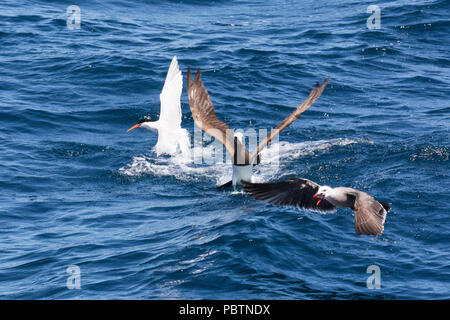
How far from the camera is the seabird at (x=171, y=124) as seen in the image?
16.5 meters

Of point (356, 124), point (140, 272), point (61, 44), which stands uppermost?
point (61, 44)

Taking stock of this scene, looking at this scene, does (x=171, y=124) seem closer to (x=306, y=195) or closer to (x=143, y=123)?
(x=143, y=123)

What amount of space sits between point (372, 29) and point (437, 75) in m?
4.17

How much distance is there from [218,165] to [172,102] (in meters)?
1.95

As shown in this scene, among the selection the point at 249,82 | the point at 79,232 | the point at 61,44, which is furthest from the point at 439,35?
the point at 79,232

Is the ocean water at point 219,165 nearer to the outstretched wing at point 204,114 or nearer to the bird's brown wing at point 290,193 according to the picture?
the bird's brown wing at point 290,193

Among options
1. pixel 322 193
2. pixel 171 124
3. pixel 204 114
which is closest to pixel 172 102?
pixel 171 124

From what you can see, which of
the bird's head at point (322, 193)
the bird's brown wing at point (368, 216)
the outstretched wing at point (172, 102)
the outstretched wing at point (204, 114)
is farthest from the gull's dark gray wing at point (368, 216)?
the outstretched wing at point (172, 102)

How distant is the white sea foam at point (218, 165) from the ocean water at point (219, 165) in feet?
0.22

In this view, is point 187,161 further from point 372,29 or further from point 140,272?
point 372,29

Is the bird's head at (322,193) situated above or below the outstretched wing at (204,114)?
below

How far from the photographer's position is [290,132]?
1844 centimetres

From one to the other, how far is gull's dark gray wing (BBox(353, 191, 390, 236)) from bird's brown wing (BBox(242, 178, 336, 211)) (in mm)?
853

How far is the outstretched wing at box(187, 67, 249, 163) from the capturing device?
575 inches
